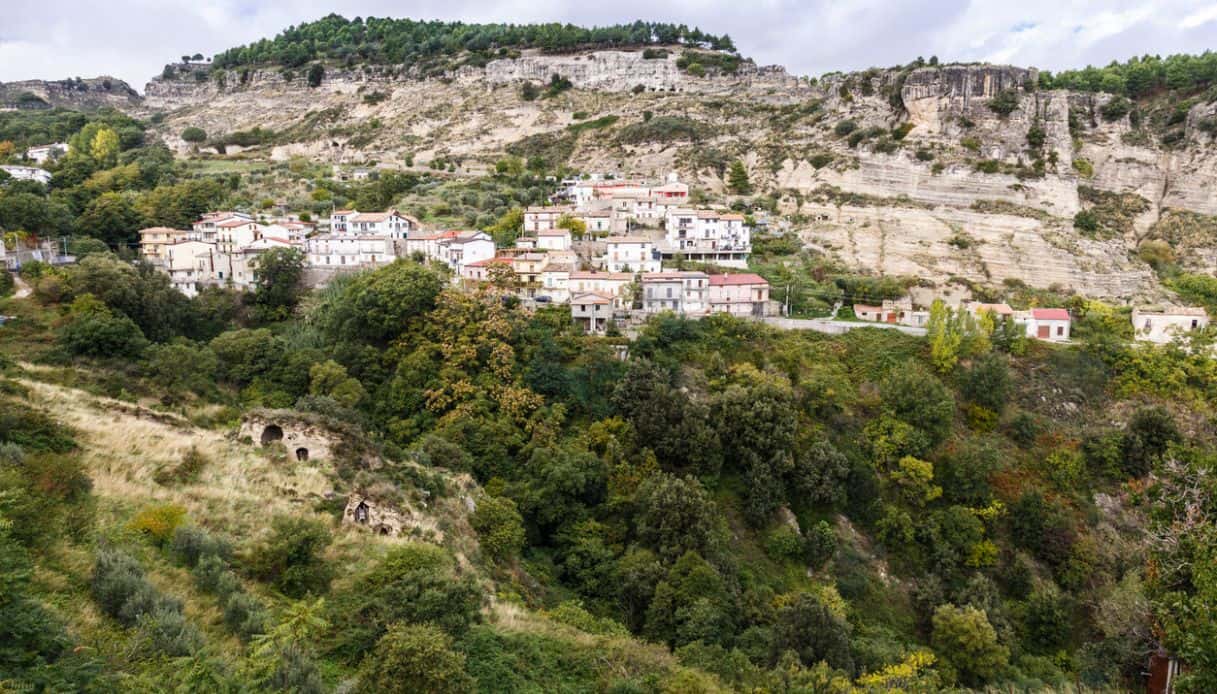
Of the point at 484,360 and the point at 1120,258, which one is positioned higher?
the point at 1120,258

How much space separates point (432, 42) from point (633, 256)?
233ft

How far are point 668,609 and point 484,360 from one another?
14536 mm

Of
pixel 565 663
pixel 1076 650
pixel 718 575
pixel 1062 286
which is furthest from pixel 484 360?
pixel 1062 286

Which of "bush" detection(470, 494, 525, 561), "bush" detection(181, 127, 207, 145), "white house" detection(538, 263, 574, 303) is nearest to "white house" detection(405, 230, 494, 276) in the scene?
"white house" detection(538, 263, 574, 303)

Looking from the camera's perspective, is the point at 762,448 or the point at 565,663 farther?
the point at 762,448

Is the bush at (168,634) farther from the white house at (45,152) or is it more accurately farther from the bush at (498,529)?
the white house at (45,152)

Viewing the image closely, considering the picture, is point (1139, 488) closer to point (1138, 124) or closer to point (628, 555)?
point (628, 555)

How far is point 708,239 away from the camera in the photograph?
46.1m

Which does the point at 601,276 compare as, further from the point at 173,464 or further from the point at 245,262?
the point at 173,464

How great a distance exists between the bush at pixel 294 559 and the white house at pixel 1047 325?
37.4m

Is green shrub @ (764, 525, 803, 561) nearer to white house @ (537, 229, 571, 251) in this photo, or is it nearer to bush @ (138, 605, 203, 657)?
bush @ (138, 605, 203, 657)

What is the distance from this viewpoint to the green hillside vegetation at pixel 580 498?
491 inches

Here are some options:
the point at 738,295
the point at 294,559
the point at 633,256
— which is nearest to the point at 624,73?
the point at 633,256

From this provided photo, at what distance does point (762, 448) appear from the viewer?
1133 inches
